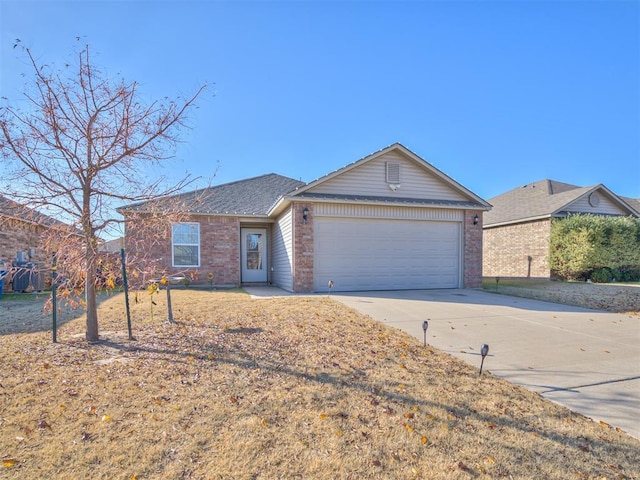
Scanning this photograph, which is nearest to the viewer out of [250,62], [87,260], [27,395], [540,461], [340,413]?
[540,461]

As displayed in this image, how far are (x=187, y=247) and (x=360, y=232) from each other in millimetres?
6810

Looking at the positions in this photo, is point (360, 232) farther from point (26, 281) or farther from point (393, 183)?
point (26, 281)

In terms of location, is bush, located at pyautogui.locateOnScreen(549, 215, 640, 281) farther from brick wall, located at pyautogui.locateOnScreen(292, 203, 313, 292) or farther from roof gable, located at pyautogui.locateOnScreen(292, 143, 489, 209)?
brick wall, located at pyautogui.locateOnScreen(292, 203, 313, 292)

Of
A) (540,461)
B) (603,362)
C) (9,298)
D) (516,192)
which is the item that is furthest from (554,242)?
(9,298)

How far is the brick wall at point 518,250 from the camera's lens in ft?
57.8

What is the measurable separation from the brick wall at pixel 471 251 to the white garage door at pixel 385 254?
28 centimetres

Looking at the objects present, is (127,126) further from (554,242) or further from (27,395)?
(554,242)

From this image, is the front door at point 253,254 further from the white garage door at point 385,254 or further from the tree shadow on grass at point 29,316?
the tree shadow on grass at point 29,316

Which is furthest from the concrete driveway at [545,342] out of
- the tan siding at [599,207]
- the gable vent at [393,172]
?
the tan siding at [599,207]

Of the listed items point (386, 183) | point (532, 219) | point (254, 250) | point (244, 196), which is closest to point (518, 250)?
point (532, 219)

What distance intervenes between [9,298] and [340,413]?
12.5 meters

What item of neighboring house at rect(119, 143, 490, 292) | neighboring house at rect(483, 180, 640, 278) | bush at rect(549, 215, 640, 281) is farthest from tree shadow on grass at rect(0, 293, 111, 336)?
neighboring house at rect(483, 180, 640, 278)

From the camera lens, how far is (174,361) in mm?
4211

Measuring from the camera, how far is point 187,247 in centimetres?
1286
